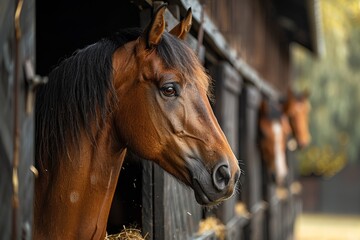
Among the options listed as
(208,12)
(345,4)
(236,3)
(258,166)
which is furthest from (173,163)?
(345,4)

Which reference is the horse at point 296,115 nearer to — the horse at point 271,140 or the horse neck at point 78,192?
the horse at point 271,140

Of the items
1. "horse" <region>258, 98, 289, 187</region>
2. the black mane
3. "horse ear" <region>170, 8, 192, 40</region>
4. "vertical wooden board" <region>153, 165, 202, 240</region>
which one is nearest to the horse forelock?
the black mane

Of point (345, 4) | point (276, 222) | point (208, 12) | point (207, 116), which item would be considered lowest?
point (276, 222)

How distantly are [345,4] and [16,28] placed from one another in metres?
19.6

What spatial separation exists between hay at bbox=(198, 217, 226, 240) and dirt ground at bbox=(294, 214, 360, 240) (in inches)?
480

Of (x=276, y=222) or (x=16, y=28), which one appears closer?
(x=16, y=28)

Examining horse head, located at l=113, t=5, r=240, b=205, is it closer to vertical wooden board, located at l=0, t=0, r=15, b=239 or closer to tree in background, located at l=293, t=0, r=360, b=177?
vertical wooden board, located at l=0, t=0, r=15, b=239

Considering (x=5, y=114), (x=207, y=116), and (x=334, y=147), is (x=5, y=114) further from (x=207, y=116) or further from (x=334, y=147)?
(x=334, y=147)

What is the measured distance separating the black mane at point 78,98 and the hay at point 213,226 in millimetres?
2216

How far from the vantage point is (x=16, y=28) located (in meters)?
2.31

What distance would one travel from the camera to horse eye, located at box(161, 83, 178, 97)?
350 cm

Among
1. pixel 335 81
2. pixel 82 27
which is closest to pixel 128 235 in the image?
pixel 82 27

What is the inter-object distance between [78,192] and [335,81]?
19.2 m

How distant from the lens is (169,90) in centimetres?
350
